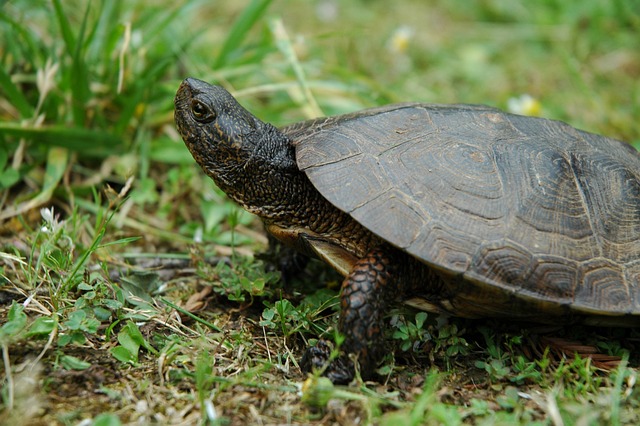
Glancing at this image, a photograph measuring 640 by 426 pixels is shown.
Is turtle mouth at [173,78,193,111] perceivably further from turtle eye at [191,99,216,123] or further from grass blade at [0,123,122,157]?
grass blade at [0,123,122,157]

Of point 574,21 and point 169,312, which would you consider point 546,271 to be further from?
point 574,21

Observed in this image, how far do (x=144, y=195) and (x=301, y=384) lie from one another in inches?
72.8

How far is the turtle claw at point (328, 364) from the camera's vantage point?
2107 mm

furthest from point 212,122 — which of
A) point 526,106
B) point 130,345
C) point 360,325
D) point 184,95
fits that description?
point 526,106

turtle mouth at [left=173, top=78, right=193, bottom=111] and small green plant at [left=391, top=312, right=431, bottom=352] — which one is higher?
turtle mouth at [left=173, top=78, right=193, bottom=111]

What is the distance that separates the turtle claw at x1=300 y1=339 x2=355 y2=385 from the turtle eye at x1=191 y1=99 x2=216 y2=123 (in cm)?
118

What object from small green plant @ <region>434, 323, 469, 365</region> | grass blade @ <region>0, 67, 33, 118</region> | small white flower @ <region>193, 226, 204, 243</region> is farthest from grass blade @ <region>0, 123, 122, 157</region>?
small green plant @ <region>434, 323, 469, 365</region>

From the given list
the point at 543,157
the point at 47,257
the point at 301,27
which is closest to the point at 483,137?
the point at 543,157

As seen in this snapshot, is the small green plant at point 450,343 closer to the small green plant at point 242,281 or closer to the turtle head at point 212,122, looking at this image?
the small green plant at point 242,281

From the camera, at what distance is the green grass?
1.96 metres

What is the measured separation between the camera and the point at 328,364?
2.09m

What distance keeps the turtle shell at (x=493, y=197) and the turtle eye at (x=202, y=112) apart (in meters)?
0.42

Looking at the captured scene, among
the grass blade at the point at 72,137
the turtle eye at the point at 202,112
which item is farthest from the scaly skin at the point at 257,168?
the grass blade at the point at 72,137

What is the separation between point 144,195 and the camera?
3387mm
